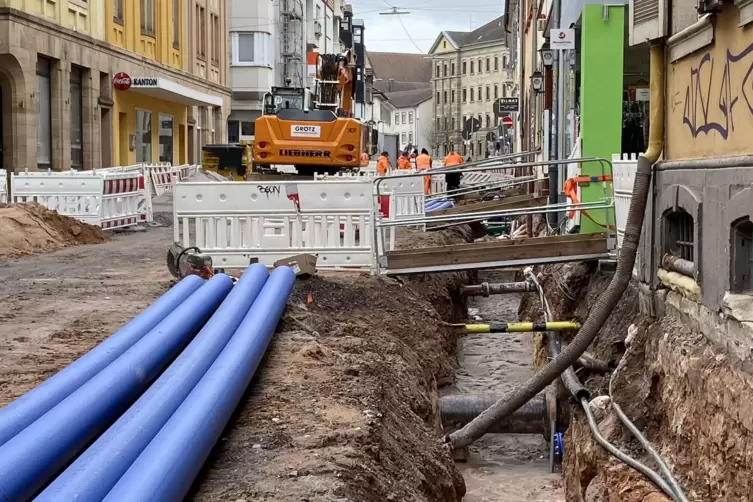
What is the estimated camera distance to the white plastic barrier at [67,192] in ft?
55.9

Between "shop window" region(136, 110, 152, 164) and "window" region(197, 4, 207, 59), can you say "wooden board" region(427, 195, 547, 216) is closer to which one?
"shop window" region(136, 110, 152, 164)

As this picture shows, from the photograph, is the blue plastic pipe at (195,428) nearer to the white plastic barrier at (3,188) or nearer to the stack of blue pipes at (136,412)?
the stack of blue pipes at (136,412)

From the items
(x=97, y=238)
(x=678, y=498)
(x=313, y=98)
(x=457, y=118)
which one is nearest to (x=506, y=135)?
(x=313, y=98)

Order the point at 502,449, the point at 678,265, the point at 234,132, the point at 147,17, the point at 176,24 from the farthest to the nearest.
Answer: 1. the point at 234,132
2. the point at 176,24
3. the point at 147,17
4. the point at 502,449
5. the point at 678,265

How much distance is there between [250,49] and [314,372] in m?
42.8

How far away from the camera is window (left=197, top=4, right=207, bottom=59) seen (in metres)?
38.7

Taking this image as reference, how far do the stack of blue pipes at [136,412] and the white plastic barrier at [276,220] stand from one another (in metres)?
3.41

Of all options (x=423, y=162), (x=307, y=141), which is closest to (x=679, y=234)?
(x=307, y=141)

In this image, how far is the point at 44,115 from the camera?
79.7ft

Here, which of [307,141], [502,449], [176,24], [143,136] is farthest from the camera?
[176,24]

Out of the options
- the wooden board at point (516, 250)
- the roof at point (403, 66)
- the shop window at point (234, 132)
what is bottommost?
the wooden board at point (516, 250)

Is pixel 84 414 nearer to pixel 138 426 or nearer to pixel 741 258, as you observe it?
pixel 138 426

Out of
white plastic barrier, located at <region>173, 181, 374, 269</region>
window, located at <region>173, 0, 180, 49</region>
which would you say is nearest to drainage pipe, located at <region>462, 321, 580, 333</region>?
white plastic barrier, located at <region>173, 181, 374, 269</region>

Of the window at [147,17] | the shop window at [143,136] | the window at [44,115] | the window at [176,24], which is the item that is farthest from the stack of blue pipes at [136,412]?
the window at [176,24]
